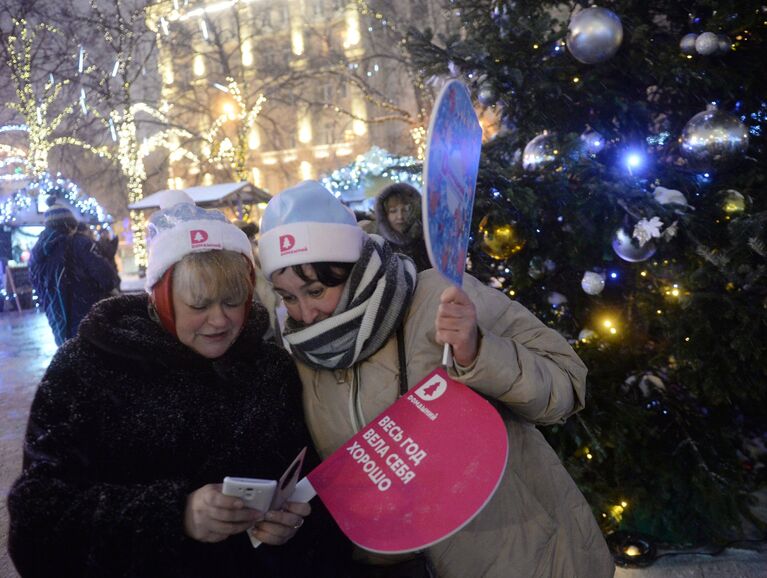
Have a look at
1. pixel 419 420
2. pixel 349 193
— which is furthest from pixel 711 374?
pixel 349 193

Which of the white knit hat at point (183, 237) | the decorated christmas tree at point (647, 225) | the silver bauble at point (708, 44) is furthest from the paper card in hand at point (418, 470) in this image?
the silver bauble at point (708, 44)

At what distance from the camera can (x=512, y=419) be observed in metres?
1.69

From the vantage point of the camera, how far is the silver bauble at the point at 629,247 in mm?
3367

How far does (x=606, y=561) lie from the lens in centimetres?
167

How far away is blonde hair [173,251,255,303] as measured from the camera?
168 centimetres

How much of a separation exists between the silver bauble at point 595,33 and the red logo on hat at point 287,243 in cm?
276

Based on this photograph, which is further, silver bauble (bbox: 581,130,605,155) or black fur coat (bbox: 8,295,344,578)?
silver bauble (bbox: 581,130,605,155)

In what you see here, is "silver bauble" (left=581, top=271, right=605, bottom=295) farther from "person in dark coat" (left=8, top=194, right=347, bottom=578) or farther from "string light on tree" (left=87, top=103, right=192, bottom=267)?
"string light on tree" (left=87, top=103, right=192, bottom=267)

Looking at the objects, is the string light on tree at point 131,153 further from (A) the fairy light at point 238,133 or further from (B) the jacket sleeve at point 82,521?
(B) the jacket sleeve at point 82,521

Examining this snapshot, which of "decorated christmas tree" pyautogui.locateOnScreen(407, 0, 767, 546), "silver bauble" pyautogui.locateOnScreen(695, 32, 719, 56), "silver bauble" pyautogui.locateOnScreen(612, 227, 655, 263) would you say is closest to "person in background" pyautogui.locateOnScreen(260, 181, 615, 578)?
"decorated christmas tree" pyautogui.locateOnScreen(407, 0, 767, 546)

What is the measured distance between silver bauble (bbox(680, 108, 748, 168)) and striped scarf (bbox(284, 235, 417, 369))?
9.13 feet

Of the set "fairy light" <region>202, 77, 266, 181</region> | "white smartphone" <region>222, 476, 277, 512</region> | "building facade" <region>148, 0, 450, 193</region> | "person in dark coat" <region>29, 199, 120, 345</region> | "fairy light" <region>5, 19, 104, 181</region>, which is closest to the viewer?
"white smartphone" <region>222, 476, 277, 512</region>

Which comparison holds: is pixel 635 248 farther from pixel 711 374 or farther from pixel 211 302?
pixel 211 302

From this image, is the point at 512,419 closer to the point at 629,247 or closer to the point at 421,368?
the point at 421,368
